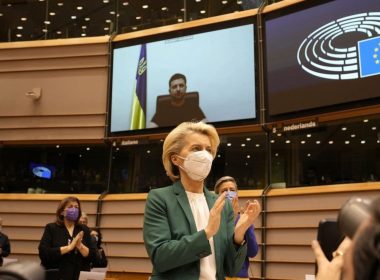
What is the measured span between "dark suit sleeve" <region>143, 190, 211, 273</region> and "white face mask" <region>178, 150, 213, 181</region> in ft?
0.64

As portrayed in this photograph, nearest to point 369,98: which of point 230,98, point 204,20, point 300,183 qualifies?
point 300,183

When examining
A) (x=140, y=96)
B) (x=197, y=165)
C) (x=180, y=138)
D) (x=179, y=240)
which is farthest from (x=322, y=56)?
(x=179, y=240)

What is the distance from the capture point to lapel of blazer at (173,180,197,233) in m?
2.16

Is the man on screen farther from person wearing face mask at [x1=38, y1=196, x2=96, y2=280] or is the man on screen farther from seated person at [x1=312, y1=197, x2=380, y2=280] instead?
seated person at [x1=312, y1=197, x2=380, y2=280]

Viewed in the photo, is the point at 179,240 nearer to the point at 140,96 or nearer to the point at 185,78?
the point at 185,78

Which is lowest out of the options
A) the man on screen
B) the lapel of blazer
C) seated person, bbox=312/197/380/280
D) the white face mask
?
seated person, bbox=312/197/380/280

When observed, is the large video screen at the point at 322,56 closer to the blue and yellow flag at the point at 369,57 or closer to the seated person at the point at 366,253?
the blue and yellow flag at the point at 369,57

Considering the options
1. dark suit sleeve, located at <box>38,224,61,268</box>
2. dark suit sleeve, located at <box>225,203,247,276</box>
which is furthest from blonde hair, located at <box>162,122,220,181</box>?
dark suit sleeve, located at <box>38,224,61,268</box>

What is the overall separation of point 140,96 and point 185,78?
0.92 m

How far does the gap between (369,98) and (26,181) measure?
6093mm

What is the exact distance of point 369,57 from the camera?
21.6 feet

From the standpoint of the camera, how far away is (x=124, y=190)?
886 cm

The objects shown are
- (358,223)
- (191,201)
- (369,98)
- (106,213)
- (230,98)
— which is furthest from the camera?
(106,213)

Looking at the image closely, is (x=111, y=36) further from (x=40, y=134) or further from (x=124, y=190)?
(x=124, y=190)
